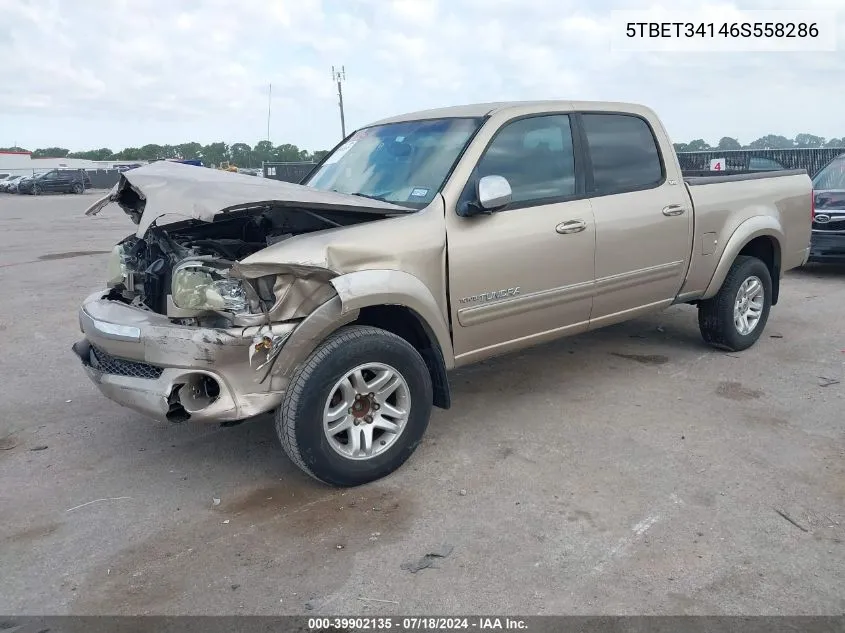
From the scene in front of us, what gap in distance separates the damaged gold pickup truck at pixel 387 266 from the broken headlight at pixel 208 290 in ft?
0.03

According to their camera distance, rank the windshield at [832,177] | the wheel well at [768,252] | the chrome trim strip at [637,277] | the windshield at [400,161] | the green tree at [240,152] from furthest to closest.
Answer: the green tree at [240,152] < the windshield at [832,177] < the wheel well at [768,252] < the chrome trim strip at [637,277] < the windshield at [400,161]

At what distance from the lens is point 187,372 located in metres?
3.27

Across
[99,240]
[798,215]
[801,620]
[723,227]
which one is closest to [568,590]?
[801,620]

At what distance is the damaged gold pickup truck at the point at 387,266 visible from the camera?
3.33 meters

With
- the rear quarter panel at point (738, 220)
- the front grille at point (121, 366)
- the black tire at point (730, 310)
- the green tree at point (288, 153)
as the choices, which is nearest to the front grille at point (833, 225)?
the rear quarter panel at point (738, 220)

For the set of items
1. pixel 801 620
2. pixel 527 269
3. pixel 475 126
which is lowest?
pixel 801 620

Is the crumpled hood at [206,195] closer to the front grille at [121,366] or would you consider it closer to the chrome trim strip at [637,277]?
the front grille at [121,366]

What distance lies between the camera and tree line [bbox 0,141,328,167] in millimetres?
45250

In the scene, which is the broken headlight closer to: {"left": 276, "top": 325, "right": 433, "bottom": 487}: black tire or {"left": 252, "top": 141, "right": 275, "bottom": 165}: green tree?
{"left": 276, "top": 325, "right": 433, "bottom": 487}: black tire

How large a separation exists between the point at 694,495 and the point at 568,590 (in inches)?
41.6

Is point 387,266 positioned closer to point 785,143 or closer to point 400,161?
point 400,161

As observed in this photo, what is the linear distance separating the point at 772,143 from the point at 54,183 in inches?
1547

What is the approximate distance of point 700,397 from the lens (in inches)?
189

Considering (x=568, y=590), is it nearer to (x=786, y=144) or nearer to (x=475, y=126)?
(x=475, y=126)
